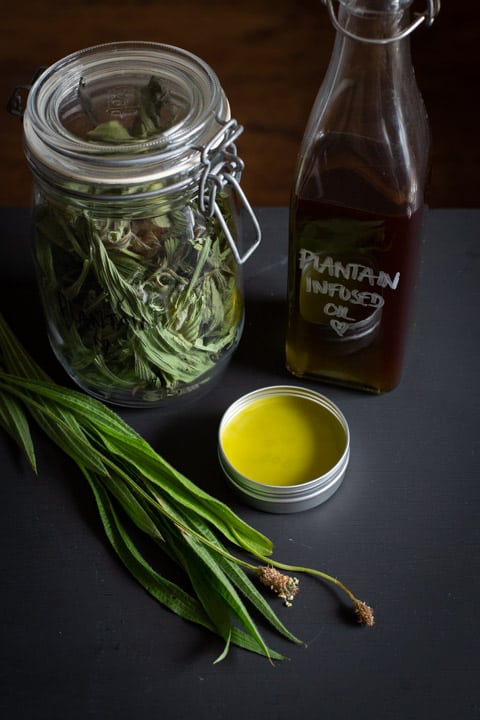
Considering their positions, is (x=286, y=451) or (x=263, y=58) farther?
(x=263, y=58)

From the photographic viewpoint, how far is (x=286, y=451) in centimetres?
81

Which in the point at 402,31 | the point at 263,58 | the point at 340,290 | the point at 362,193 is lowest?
the point at 263,58

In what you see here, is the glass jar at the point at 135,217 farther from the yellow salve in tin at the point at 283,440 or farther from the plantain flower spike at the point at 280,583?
the plantain flower spike at the point at 280,583

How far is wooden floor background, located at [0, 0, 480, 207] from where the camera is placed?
73.2 inches

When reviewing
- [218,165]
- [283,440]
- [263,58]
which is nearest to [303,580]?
[283,440]

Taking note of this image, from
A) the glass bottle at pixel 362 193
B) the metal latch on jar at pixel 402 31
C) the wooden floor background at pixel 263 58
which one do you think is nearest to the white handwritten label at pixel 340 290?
the glass bottle at pixel 362 193

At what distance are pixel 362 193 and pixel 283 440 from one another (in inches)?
9.4

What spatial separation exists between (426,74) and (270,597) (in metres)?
1.50

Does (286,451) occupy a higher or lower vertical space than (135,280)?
lower

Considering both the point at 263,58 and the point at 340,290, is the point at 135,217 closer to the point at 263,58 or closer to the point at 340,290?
the point at 340,290

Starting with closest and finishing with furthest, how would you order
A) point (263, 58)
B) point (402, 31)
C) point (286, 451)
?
point (402, 31), point (286, 451), point (263, 58)

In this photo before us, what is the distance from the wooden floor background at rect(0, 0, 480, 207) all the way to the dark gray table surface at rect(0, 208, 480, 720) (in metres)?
1.10

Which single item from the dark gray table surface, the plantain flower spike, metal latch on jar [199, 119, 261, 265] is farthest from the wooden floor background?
the plantain flower spike

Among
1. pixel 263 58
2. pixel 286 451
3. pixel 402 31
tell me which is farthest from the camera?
pixel 263 58
